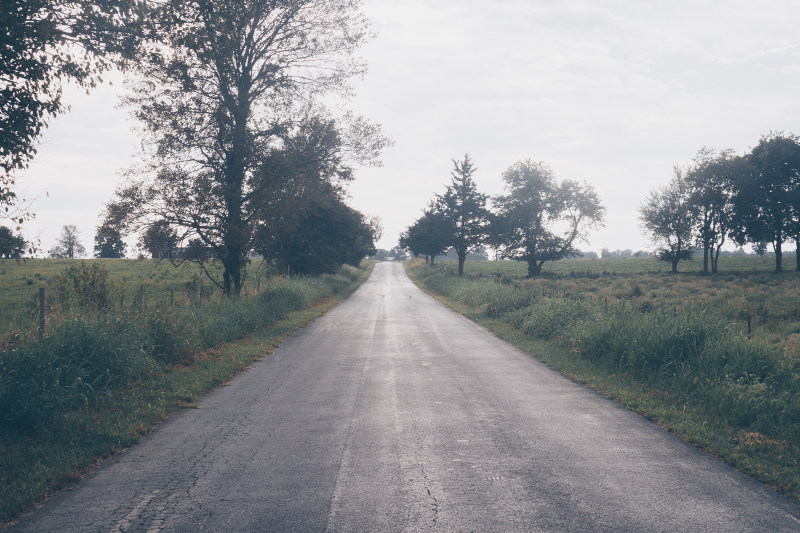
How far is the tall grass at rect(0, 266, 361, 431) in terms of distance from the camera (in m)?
6.66

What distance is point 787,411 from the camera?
7145 mm

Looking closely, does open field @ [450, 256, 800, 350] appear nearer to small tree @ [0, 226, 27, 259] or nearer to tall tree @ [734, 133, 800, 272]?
tall tree @ [734, 133, 800, 272]

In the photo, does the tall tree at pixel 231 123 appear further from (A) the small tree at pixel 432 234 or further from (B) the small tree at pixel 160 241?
(A) the small tree at pixel 432 234

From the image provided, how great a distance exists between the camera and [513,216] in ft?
194

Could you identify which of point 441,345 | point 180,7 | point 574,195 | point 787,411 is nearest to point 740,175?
point 574,195

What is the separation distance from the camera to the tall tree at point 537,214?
59188 millimetres

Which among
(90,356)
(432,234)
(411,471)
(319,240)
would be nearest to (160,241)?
(90,356)

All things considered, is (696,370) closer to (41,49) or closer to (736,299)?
(41,49)

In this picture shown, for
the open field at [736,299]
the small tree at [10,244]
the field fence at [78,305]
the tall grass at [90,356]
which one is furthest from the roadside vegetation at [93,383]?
the open field at [736,299]

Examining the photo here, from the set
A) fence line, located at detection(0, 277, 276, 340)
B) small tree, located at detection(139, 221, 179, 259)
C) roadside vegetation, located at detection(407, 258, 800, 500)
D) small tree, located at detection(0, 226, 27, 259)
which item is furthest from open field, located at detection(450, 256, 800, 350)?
small tree, located at detection(139, 221, 179, 259)

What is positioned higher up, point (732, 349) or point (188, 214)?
point (188, 214)

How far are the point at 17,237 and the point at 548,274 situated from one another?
54714 millimetres

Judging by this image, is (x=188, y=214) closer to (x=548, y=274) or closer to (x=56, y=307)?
(x=56, y=307)

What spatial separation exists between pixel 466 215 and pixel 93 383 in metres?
53.9
